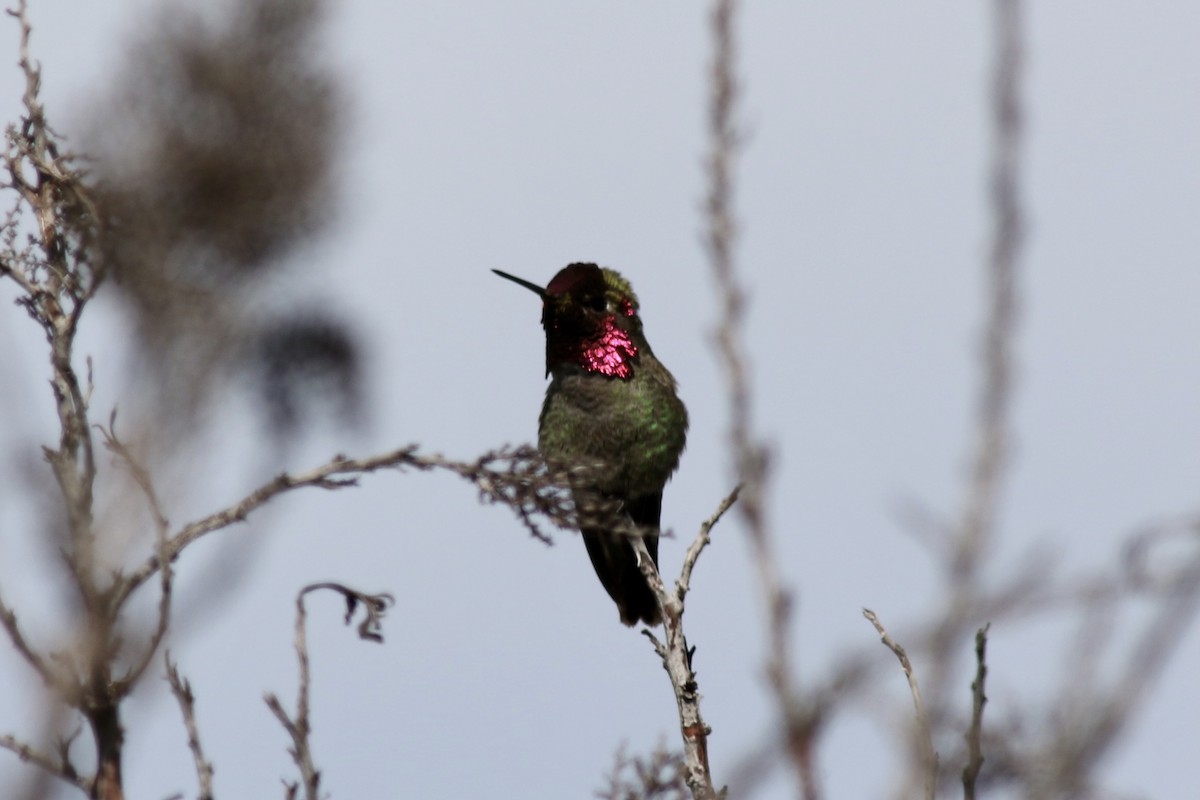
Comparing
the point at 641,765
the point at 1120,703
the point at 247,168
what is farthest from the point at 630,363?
the point at 1120,703

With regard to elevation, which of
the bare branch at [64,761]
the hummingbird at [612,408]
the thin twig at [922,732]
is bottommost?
the thin twig at [922,732]

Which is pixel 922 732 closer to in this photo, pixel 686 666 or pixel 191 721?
pixel 191 721

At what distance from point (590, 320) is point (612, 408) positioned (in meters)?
0.53

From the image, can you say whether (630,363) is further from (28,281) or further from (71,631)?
(71,631)

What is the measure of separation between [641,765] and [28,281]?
2.56m

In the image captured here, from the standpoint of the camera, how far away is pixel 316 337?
10.8 feet

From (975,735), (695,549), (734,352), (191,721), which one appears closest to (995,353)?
(734,352)

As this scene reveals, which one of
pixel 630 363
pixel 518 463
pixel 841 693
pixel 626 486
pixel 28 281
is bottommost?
pixel 841 693

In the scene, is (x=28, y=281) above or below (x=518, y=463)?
above

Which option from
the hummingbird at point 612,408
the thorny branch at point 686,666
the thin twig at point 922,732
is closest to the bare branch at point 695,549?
the thorny branch at point 686,666

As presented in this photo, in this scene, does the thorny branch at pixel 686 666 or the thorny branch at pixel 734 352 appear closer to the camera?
the thorny branch at pixel 734 352

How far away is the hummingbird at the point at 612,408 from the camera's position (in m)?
7.49

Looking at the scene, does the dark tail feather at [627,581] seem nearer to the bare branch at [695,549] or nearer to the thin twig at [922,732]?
the bare branch at [695,549]

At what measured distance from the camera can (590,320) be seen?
7.78m
